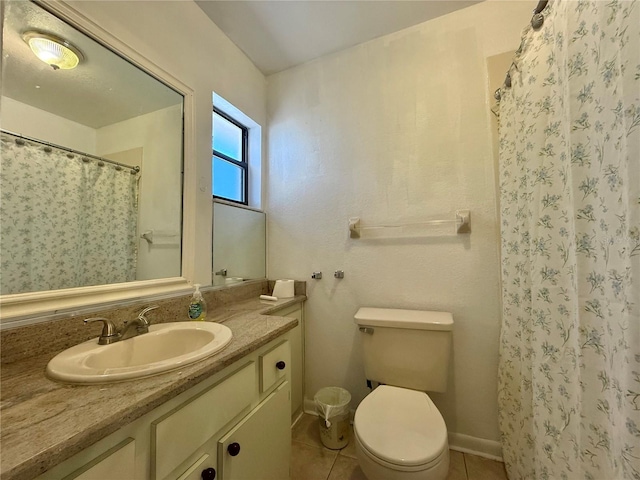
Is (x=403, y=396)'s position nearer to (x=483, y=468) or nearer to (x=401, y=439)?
(x=401, y=439)

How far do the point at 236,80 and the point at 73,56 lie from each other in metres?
0.87

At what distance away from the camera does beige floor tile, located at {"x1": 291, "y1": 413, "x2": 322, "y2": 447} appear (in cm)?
148

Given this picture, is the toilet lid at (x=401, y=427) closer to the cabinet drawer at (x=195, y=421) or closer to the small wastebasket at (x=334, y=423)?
the small wastebasket at (x=334, y=423)

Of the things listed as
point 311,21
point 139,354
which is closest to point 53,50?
point 139,354

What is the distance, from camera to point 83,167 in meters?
1.04

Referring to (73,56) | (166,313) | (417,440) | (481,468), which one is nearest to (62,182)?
(73,56)

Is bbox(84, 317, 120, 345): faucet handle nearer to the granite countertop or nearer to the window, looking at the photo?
the granite countertop

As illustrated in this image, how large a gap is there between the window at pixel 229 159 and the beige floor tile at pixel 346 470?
167cm

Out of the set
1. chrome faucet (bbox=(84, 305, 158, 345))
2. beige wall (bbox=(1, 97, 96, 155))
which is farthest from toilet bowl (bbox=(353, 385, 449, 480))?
beige wall (bbox=(1, 97, 96, 155))

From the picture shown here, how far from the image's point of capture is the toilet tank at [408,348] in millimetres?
1272

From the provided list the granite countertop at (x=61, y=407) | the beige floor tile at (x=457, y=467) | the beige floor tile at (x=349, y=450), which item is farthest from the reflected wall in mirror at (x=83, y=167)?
the beige floor tile at (x=457, y=467)

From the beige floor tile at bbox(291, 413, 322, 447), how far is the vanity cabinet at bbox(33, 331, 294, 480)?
19.0 inches

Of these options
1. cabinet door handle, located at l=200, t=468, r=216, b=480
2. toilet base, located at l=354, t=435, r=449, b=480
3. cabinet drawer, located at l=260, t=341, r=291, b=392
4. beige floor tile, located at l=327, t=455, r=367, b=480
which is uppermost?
cabinet drawer, located at l=260, t=341, r=291, b=392

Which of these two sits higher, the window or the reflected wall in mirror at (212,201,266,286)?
the window
